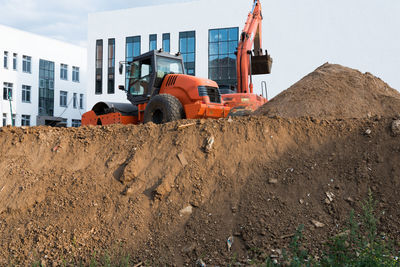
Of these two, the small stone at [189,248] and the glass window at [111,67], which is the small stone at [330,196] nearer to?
the small stone at [189,248]

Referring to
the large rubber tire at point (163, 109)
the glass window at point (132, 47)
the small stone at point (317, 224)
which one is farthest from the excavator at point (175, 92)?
the glass window at point (132, 47)

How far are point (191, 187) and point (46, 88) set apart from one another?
40783 mm

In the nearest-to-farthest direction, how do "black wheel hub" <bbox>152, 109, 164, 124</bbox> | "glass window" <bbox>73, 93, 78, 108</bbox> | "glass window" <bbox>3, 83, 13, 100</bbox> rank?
"black wheel hub" <bbox>152, 109, 164, 124</bbox>, "glass window" <bbox>3, 83, 13, 100</bbox>, "glass window" <bbox>73, 93, 78, 108</bbox>

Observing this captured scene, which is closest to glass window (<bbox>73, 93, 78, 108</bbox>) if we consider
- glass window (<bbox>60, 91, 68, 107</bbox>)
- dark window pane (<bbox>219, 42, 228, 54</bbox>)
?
glass window (<bbox>60, 91, 68, 107</bbox>)

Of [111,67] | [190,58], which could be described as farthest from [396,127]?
[111,67]

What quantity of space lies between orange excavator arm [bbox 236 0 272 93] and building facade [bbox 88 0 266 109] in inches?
672

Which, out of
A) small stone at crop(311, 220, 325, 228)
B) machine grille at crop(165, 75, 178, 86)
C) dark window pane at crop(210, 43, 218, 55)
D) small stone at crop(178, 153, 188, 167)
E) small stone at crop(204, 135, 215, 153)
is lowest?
small stone at crop(311, 220, 325, 228)

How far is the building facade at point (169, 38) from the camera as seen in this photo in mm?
31516

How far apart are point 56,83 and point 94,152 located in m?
40.0

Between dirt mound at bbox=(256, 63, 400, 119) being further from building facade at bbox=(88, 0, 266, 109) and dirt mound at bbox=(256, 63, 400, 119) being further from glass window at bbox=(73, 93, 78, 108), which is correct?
glass window at bbox=(73, 93, 78, 108)

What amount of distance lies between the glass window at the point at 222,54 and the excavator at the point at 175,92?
55.6ft

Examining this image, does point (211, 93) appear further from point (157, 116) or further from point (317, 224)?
point (317, 224)

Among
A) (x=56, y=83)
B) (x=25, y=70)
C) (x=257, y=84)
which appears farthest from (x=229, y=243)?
(x=56, y=83)

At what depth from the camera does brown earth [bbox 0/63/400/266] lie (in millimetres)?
5094
